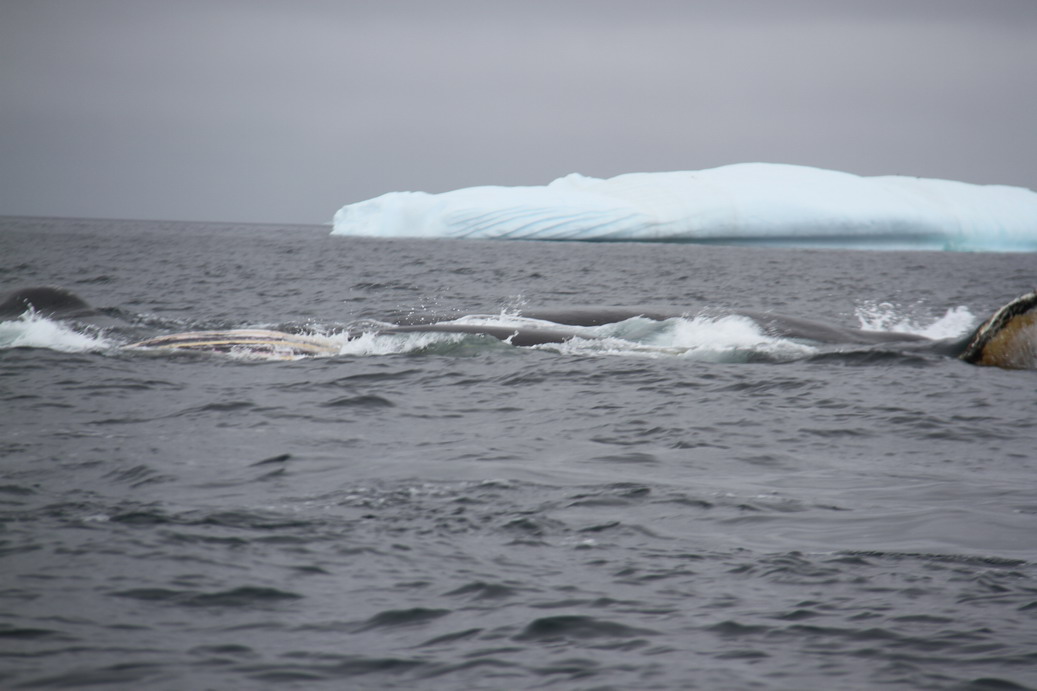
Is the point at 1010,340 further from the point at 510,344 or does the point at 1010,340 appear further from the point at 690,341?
the point at 510,344

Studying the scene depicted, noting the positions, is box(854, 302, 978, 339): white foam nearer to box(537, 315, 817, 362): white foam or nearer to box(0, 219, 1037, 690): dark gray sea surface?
box(537, 315, 817, 362): white foam

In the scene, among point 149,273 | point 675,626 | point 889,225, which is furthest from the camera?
point 889,225

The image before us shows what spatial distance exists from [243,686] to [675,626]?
5.50 feet

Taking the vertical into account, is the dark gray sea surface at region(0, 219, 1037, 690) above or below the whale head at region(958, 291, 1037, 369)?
below

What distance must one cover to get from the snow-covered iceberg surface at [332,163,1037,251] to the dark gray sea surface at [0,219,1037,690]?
40334mm

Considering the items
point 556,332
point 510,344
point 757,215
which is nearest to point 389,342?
point 510,344

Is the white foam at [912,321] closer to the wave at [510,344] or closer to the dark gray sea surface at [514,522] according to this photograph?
the wave at [510,344]

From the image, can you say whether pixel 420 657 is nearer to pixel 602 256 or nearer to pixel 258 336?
pixel 258 336

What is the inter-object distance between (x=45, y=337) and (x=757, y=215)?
43527mm

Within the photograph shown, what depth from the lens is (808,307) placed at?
905 inches

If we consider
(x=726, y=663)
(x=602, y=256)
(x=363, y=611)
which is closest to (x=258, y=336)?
(x=363, y=611)

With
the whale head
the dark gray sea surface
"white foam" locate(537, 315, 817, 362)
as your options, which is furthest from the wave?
the whale head

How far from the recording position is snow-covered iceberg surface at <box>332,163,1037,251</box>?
5219 centimetres

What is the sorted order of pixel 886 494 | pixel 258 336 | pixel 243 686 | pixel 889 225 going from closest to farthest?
pixel 243 686
pixel 886 494
pixel 258 336
pixel 889 225
